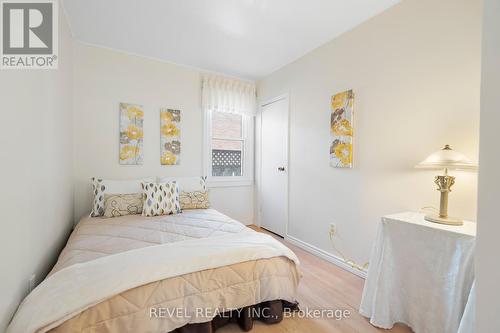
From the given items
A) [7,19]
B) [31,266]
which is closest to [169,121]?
[7,19]

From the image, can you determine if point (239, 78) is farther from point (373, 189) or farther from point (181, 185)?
point (373, 189)

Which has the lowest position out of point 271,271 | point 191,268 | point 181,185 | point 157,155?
point 271,271

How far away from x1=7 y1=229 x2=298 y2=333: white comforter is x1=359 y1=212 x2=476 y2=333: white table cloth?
0.62 meters

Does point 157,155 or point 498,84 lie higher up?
point 498,84

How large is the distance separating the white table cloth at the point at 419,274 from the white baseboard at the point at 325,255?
0.61m

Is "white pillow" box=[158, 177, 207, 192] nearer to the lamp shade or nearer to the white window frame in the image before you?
the white window frame

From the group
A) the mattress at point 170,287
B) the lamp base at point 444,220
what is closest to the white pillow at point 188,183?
the mattress at point 170,287

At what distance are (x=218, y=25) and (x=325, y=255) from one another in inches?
109

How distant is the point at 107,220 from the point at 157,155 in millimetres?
1151

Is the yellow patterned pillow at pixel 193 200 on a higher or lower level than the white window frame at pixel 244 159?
lower

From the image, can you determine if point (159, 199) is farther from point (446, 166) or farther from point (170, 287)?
point (446, 166)

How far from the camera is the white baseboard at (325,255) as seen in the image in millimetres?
2247

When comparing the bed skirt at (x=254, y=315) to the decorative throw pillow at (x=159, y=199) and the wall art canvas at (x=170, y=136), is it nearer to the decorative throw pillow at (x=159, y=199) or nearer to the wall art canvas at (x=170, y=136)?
the decorative throw pillow at (x=159, y=199)

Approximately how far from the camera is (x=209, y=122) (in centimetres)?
354
